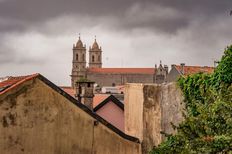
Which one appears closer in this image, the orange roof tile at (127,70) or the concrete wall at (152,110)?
the concrete wall at (152,110)

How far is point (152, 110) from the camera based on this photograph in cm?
1728

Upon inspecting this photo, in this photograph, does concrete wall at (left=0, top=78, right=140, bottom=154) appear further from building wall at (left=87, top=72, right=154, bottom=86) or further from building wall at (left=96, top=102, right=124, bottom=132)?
building wall at (left=87, top=72, right=154, bottom=86)

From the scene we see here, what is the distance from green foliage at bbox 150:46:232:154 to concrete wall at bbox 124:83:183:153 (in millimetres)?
1790

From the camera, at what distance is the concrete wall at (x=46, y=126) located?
49.8 ft

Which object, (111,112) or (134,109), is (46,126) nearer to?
(134,109)

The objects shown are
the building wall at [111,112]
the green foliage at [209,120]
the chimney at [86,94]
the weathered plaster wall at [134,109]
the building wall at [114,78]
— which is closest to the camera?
the green foliage at [209,120]

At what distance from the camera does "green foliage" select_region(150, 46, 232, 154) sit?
10945 mm

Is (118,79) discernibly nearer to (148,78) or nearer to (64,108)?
(148,78)

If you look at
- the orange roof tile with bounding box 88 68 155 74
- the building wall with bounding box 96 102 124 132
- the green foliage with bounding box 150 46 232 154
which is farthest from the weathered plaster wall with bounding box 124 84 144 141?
the orange roof tile with bounding box 88 68 155 74

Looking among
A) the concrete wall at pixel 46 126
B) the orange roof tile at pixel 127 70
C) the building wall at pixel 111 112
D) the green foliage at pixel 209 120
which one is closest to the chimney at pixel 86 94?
the building wall at pixel 111 112

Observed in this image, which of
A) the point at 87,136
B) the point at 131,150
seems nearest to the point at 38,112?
the point at 87,136

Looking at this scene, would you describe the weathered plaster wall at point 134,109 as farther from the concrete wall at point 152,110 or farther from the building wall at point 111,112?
the building wall at point 111,112

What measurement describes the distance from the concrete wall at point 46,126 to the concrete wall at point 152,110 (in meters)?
1.15

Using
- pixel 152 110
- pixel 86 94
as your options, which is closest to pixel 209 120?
pixel 152 110
